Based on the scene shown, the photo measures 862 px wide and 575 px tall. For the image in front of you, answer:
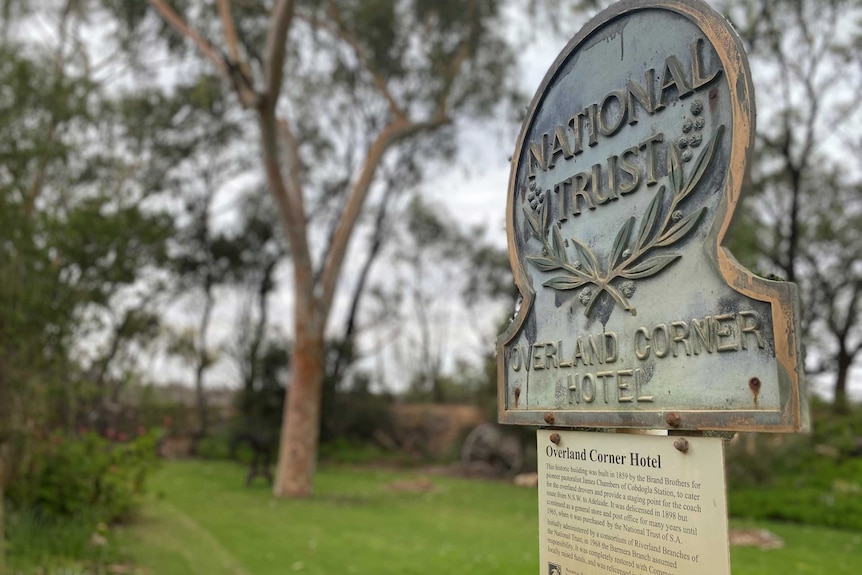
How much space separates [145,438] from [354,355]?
12.2m

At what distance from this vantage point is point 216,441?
20219 mm

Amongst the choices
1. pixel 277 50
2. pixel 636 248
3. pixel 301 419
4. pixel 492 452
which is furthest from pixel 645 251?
pixel 492 452

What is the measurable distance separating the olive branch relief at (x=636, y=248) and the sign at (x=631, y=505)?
55cm

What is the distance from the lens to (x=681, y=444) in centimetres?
238

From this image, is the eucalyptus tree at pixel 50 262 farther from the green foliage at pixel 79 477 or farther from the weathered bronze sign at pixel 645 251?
the weathered bronze sign at pixel 645 251

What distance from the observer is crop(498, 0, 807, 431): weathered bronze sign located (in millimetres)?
2254

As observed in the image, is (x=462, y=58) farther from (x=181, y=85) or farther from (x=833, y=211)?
(x=833, y=211)

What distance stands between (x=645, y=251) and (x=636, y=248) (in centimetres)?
4

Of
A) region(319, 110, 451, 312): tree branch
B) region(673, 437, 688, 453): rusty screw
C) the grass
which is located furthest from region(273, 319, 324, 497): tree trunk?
region(673, 437, 688, 453): rusty screw

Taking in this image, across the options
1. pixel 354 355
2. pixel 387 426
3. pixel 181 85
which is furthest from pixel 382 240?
pixel 181 85

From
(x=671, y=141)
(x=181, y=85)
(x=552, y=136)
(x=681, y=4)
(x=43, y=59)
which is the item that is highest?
(x=181, y=85)

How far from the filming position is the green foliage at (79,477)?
711 centimetres

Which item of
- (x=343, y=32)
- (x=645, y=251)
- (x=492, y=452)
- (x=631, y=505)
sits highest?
(x=343, y=32)

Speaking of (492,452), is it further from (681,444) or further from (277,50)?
(681,444)
